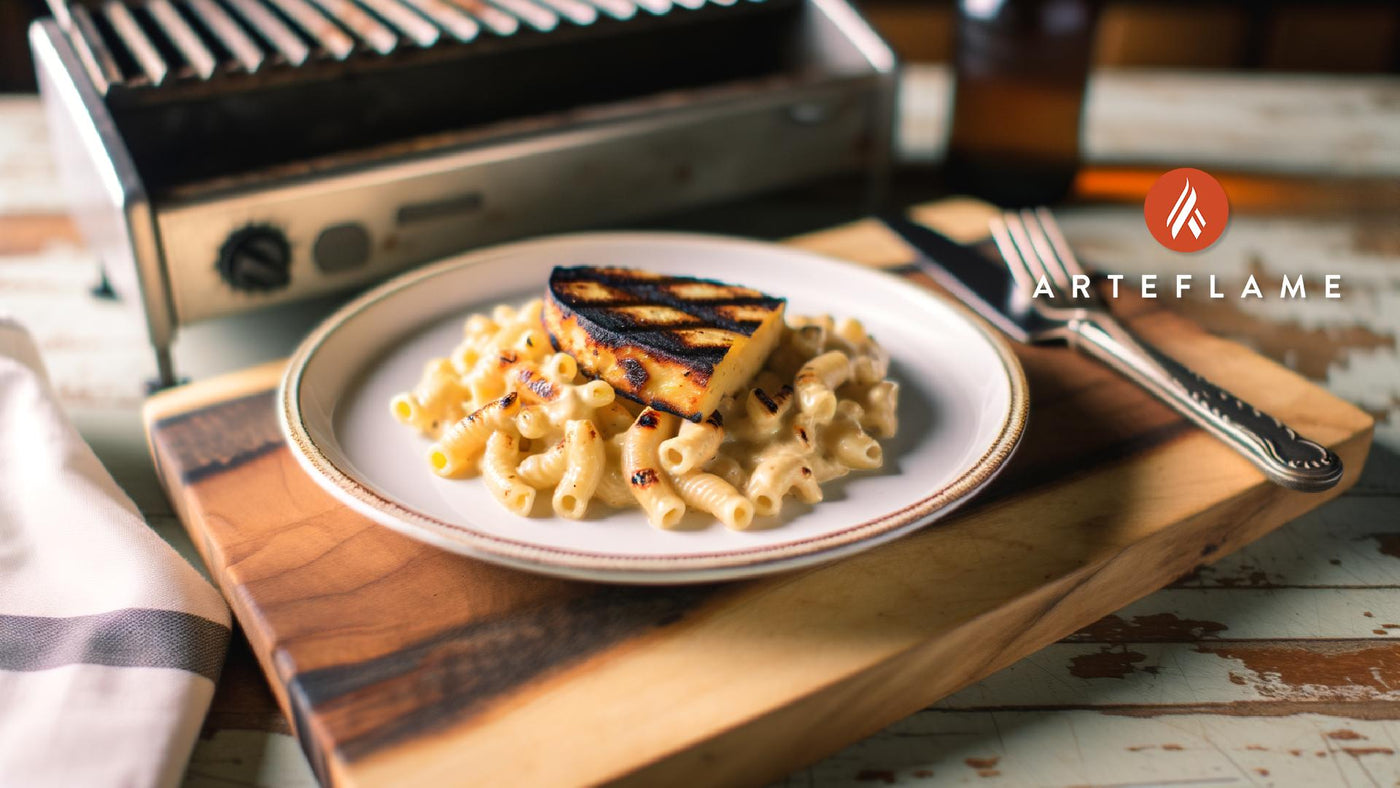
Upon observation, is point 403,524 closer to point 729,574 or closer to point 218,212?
point 729,574

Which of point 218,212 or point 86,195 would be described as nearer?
point 218,212

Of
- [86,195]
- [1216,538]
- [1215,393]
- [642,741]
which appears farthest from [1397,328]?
[86,195]

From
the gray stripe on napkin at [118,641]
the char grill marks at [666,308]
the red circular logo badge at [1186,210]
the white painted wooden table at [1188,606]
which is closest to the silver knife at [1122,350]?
the white painted wooden table at [1188,606]

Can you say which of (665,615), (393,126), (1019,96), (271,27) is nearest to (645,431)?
(665,615)

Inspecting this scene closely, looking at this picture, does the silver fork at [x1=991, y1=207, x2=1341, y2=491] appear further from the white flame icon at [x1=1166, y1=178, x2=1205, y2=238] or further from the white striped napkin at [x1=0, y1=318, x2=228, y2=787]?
the white striped napkin at [x1=0, y1=318, x2=228, y2=787]

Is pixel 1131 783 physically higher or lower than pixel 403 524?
lower

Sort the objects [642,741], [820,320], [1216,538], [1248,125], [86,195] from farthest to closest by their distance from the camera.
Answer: [1248,125] → [86,195] → [820,320] → [1216,538] → [642,741]

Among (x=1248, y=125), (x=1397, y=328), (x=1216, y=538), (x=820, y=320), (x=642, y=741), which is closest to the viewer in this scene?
(x=642, y=741)

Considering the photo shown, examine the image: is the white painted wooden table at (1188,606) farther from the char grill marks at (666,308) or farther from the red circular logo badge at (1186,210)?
the char grill marks at (666,308)
